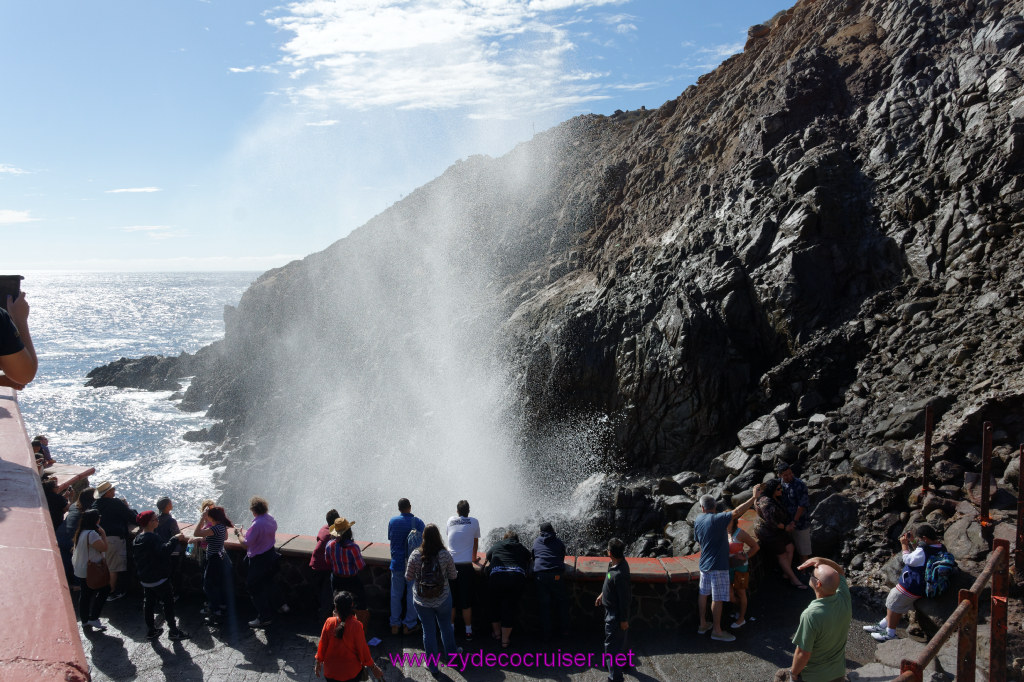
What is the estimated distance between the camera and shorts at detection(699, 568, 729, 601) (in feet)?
21.3

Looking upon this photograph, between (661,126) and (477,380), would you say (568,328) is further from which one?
(661,126)

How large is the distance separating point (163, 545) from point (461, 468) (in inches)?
611

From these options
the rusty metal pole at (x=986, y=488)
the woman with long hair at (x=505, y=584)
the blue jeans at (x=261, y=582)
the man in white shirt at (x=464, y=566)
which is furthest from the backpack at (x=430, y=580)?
the rusty metal pole at (x=986, y=488)

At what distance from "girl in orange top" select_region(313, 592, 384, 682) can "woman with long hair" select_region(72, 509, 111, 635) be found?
307cm

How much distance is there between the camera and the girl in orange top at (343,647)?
5.07 metres

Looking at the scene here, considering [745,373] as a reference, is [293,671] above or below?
below

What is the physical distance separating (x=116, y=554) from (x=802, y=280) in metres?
15.4

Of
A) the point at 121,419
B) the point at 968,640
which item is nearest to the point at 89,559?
the point at 968,640

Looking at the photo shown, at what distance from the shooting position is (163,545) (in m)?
6.63

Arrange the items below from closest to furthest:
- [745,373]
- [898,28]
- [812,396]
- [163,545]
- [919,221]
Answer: [163,545] → [812,396] → [919,221] → [745,373] → [898,28]

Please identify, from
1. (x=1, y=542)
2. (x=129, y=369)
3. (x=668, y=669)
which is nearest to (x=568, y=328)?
(x=668, y=669)

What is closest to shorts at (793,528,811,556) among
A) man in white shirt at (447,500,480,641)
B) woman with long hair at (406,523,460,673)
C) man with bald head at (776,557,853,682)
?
man with bald head at (776,557,853,682)

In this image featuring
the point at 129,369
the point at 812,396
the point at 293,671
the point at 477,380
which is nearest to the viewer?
the point at 293,671

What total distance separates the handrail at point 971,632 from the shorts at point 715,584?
249cm
